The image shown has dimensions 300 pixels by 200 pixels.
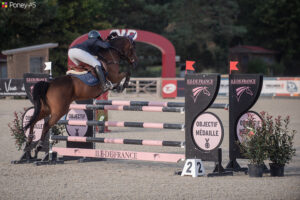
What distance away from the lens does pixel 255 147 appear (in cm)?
693

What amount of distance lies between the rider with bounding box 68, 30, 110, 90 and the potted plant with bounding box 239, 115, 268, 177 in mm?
2307

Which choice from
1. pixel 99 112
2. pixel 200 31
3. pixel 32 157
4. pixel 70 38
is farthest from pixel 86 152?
pixel 200 31

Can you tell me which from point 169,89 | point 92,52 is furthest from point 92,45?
point 169,89

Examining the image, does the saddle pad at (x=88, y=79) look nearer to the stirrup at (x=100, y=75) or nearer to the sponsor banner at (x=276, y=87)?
the stirrup at (x=100, y=75)

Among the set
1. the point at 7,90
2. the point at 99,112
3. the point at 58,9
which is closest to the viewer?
the point at 99,112

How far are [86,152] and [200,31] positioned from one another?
36986mm

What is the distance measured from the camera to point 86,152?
8.16m

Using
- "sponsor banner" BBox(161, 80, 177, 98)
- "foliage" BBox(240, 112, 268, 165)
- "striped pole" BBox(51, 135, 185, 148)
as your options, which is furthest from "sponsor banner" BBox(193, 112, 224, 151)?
"sponsor banner" BBox(161, 80, 177, 98)

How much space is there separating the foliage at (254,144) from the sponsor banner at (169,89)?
62.5 feet

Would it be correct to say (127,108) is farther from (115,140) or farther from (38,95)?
(38,95)

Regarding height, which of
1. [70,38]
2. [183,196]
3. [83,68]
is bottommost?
[183,196]

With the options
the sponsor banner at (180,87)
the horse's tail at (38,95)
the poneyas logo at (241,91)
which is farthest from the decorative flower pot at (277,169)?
the sponsor banner at (180,87)

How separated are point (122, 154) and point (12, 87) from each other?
1870 centimetres

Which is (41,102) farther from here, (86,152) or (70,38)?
(70,38)
